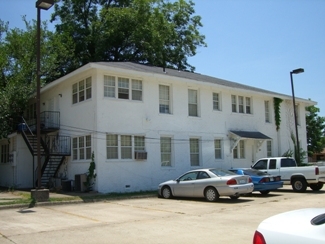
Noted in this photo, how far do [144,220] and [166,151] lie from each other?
10.8m

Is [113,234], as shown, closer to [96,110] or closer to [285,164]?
[96,110]

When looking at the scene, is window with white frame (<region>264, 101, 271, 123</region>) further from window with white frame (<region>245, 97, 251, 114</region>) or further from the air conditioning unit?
the air conditioning unit

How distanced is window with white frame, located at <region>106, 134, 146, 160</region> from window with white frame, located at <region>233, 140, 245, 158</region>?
7797 mm

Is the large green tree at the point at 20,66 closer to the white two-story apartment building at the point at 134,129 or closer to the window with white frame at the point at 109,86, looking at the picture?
the white two-story apartment building at the point at 134,129

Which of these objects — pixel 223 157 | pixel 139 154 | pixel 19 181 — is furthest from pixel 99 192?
pixel 223 157

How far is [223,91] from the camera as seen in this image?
25.1m

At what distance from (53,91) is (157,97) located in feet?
24.2

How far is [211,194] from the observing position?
15.3 m

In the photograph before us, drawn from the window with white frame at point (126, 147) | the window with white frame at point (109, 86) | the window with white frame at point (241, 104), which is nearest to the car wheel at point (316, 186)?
the window with white frame at point (241, 104)

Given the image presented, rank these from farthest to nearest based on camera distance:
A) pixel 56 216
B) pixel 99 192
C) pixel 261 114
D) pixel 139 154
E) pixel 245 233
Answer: pixel 261 114 → pixel 139 154 → pixel 99 192 → pixel 56 216 → pixel 245 233

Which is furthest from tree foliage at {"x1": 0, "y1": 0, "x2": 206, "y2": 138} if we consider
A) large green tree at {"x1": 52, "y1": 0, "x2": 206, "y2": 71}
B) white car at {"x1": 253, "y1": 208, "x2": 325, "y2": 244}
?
white car at {"x1": 253, "y1": 208, "x2": 325, "y2": 244}

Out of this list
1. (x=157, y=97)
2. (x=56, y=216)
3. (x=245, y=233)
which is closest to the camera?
(x=245, y=233)

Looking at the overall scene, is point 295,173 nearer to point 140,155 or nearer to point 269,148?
point 140,155

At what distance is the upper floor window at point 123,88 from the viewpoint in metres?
19.9
